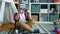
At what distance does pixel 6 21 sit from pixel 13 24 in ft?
0.20

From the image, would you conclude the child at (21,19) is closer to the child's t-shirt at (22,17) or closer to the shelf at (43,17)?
the child's t-shirt at (22,17)

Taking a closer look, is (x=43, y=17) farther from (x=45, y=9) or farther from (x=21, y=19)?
(x=21, y=19)

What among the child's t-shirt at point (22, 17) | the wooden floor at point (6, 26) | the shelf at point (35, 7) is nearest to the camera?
the wooden floor at point (6, 26)

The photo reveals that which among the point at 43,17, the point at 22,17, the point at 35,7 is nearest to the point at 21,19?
the point at 22,17

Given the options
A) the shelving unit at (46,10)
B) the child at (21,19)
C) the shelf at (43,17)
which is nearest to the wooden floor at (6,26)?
the child at (21,19)

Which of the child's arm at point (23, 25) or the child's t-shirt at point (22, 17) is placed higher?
the child's t-shirt at point (22, 17)

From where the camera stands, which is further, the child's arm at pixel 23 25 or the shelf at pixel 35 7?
the shelf at pixel 35 7

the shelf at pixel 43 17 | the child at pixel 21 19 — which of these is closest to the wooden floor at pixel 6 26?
the child at pixel 21 19

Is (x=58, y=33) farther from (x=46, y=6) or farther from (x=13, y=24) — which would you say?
(x=46, y=6)

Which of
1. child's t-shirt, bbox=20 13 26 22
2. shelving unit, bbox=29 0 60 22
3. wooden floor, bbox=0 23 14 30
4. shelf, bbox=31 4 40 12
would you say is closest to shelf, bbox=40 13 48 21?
shelving unit, bbox=29 0 60 22

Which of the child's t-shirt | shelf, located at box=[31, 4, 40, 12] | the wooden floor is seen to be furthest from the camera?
shelf, located at box=[31, 4, 40, 12]

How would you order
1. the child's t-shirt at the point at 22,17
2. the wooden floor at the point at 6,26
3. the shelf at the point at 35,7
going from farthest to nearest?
the shelf at the point at 35,7
the child's t-shirt at the point at 22,17
the wooden floor at the point at 6,26

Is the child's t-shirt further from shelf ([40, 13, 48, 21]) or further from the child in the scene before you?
shelf ([40, 13, 48, 21])

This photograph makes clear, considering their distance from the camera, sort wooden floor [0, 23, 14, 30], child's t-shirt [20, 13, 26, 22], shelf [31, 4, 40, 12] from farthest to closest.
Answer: shelf [31, 4, 40, 12]
child's t-shirt [20, 13, 26, 22]
wooden floor [0, 23, 14, 30]
